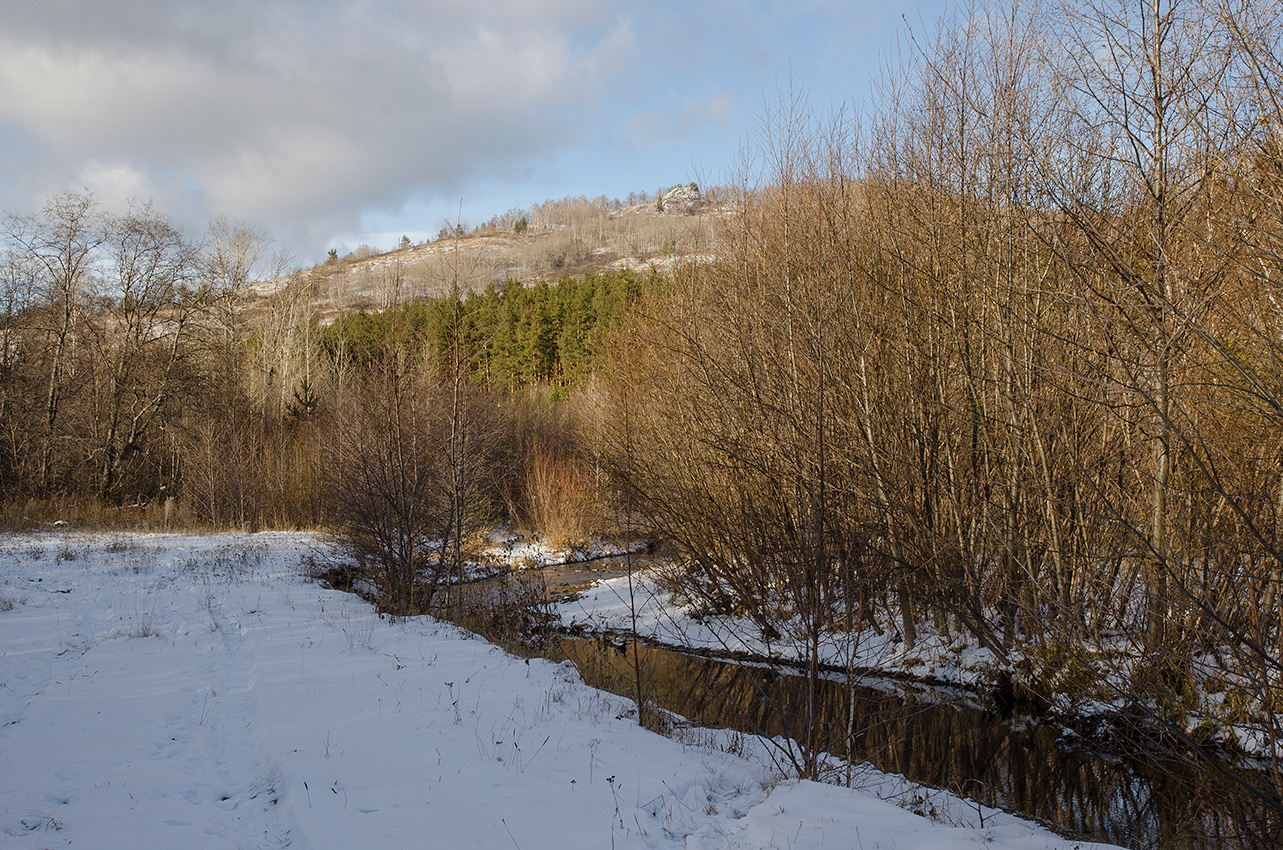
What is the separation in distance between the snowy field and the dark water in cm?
69

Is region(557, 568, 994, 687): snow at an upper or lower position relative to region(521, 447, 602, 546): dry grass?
lower

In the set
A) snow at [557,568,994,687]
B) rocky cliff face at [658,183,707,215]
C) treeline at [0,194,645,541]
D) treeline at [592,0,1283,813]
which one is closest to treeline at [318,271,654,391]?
treeline at [0,194,645,541]

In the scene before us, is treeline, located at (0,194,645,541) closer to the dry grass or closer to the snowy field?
the dry grass

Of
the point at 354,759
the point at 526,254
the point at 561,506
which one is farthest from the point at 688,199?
the point at 526,254

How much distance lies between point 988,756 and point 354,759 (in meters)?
5.43

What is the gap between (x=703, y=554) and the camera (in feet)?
33.5

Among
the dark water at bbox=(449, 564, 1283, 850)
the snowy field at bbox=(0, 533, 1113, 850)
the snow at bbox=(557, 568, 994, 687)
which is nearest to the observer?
the snowy field at bbox=(0, 533, 1113, 850)

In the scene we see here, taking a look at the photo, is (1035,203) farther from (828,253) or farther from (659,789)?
(659,789)

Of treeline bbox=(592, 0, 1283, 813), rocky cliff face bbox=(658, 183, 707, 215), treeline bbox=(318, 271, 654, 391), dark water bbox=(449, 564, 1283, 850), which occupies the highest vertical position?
treeline bbox=(318, 271, 654, 391)

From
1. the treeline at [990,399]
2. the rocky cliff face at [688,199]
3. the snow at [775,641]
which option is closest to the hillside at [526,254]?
the rocky cliff face at [688,199]

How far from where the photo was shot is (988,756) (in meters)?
6.52

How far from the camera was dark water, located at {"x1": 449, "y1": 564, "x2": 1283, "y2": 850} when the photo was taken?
4.73 meters

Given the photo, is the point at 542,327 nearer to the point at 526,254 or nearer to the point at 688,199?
the point at 688,199

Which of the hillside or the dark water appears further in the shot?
the hillside
